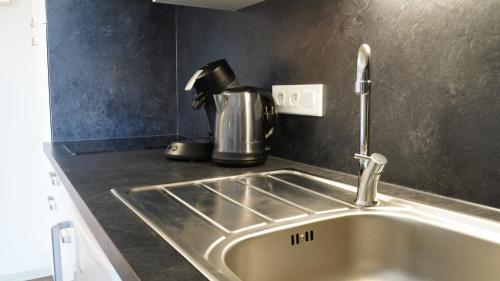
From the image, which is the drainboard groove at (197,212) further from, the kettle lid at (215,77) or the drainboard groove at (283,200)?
the kettle lid at (215,77)

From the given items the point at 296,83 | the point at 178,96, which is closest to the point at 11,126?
the point at 178,96

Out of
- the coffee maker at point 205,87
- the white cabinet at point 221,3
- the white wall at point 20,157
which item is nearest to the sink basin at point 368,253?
the coffee maker at point 205,87

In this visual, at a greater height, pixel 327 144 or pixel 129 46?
pixel 129 46

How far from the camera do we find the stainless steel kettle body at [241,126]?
1.08m

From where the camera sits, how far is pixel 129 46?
181 cm

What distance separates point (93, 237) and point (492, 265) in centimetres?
63

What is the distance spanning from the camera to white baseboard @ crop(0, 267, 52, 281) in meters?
2.34

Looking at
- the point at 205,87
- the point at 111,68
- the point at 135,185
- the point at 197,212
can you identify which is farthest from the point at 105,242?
the point at 111,68

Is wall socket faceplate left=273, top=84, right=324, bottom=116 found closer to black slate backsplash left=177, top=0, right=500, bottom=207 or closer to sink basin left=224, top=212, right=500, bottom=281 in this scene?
black slate backsplash left=177, top=0, right=500, bottom=207

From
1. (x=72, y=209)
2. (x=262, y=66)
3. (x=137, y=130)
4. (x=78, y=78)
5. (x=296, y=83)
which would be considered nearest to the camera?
(x=72, y=209)

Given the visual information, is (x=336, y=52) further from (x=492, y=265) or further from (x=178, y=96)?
(x=178, y=96)

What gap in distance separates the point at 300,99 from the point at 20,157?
188 centimetres

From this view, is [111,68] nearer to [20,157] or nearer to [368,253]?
[20,157]

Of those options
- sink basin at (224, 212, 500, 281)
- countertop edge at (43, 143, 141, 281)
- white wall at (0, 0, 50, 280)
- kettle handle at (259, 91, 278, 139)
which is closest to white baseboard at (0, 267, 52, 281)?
white wall at (0, 0, 50, 280)
